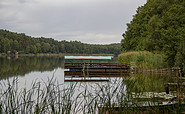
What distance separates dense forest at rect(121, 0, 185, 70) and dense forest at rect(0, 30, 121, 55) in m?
50.8

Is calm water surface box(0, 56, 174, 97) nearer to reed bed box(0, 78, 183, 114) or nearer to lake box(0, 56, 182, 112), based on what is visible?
lake box(0, 56, 182, 112)

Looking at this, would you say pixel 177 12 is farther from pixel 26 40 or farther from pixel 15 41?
pixel 26 40

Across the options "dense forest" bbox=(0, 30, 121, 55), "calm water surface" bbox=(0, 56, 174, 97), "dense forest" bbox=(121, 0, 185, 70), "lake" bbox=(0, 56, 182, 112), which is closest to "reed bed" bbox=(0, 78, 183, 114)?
"lake" bbox=(0, 56, 182, 112)

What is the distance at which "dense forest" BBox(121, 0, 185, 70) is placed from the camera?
63.2 feet

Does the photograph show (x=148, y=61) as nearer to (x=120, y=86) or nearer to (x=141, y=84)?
(x=141, y=84)

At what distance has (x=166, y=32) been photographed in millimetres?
20562

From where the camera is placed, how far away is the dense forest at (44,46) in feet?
381

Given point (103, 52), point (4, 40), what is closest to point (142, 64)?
point (103, 52)

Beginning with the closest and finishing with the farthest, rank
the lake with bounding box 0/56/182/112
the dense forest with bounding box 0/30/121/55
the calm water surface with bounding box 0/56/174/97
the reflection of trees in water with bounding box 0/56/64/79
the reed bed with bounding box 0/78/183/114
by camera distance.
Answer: the reed bed with bounding box 0/78/183/114
the lake with bounding box 0/56/182/112
the calm water surface with bounding box 0/56/174/97
the reflection of trees in water with bounding box 0/56/64/79
the dense forest with bounding box 0/30/121/55

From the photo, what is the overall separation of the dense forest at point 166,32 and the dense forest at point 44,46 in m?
50.8

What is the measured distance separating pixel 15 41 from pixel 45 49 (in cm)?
2490

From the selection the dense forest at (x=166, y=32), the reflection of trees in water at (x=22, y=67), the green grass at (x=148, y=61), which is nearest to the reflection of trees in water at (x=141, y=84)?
the reflection of trees in water at (x=22, y=67)

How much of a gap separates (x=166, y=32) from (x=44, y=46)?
426 feet

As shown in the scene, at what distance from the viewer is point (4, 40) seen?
115m
